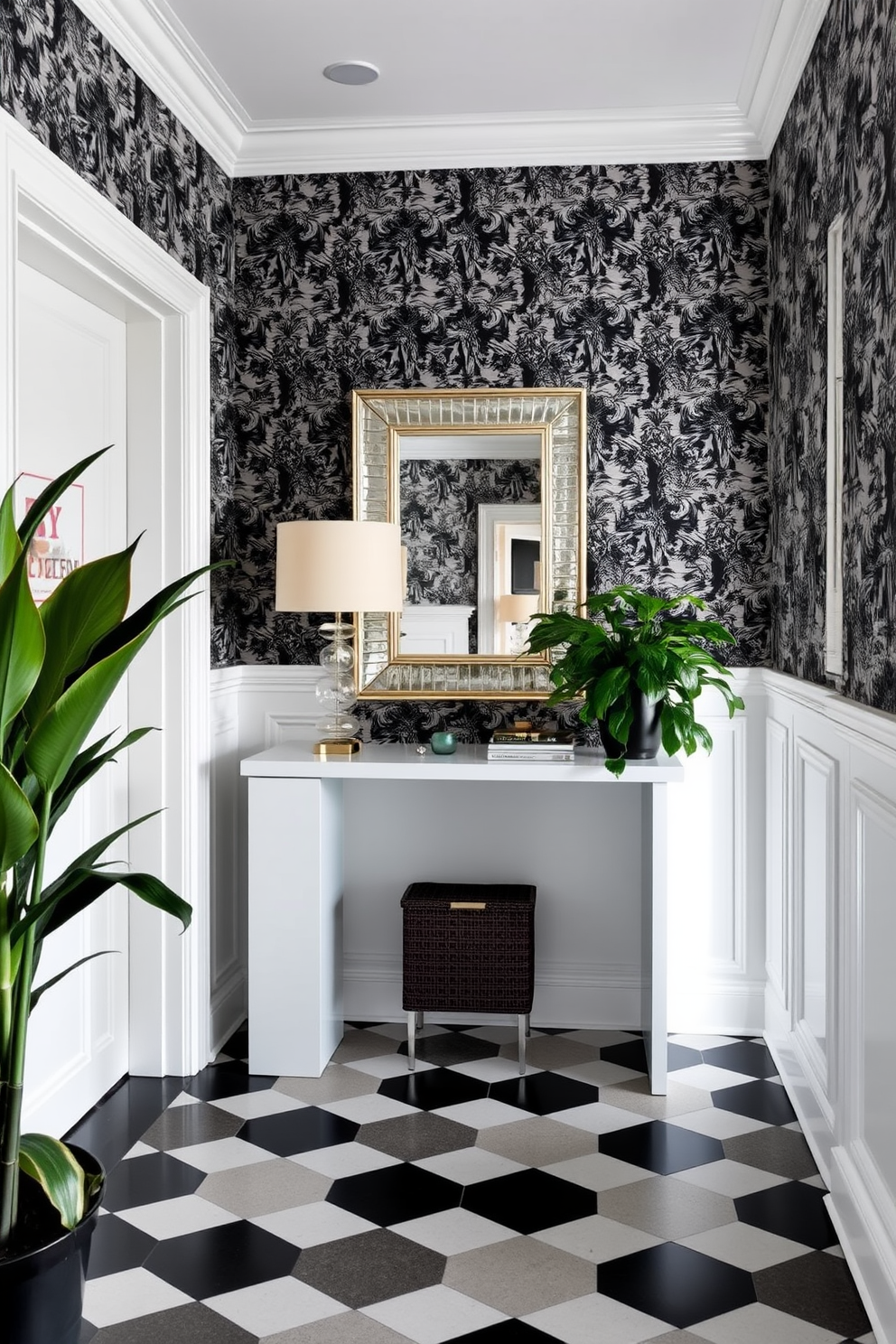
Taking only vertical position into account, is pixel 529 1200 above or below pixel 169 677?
below

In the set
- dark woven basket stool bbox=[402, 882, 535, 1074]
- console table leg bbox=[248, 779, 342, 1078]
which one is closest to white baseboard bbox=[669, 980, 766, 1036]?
dark woven basket stool bbox=[402, 882, 535, 1074]

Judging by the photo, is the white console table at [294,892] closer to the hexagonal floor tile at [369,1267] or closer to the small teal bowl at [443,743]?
the small teal bowl at [443,743]

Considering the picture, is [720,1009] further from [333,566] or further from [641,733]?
[333,566]

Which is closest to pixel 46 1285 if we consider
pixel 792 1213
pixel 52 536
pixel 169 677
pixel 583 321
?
pixel 792 1213

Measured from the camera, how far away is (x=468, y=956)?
10.5 ft

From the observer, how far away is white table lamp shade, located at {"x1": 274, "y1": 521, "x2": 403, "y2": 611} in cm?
311

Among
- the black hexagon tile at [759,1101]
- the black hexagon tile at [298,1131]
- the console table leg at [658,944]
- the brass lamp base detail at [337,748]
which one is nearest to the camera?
the black hexagon tile at [298,1131]

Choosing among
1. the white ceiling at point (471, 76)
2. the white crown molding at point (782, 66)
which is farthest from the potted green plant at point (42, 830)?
the white crown molding at point (782, 66)

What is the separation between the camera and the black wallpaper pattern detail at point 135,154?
2.22 m

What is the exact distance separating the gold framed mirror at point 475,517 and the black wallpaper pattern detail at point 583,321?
0.08 metres

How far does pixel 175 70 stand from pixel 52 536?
128 centimetres

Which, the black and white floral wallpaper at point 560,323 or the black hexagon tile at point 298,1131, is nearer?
the black hexagon tile at point 298,1131

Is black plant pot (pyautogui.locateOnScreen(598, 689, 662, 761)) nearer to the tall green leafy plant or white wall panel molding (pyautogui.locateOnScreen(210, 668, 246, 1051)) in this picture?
white wall panel molding (pyautogui.locateOnScreen(210, 668, 246, 1051))

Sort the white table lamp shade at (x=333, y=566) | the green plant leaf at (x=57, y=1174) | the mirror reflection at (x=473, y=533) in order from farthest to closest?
1. the mirror reflection at (x=473, y=533)
2. the white table lamp shade at (x=333, y=566)
3. the green plant leaf at (x=57, y=1174)
